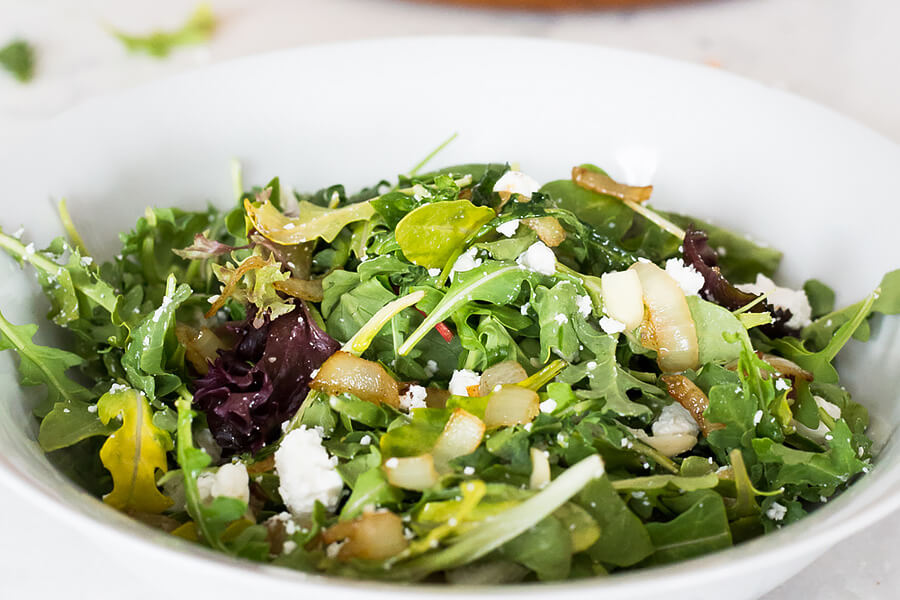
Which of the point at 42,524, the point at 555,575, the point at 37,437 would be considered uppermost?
the point at 555,575

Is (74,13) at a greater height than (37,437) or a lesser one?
greater

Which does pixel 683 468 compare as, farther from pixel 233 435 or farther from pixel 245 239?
pixel 245 239

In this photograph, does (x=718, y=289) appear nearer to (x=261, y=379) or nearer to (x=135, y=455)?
(x=261, y=379)

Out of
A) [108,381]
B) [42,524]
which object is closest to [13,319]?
[108,381]

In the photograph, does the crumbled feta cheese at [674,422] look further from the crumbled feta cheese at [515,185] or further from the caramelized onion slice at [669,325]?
the crumbled feta cheese at [515,185]

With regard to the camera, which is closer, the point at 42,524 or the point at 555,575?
the point at 555,575

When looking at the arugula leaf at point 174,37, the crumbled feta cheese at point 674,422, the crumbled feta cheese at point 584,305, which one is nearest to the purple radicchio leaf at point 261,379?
the crumbled feta cheese at point 584,305

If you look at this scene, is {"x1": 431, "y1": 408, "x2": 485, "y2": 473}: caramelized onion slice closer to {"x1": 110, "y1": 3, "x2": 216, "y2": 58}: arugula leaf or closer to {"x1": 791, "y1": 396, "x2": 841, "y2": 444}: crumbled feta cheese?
{"x1": 791, "y1": 396, "x2": 841, "y2": 444}: crumbled feta cheese
